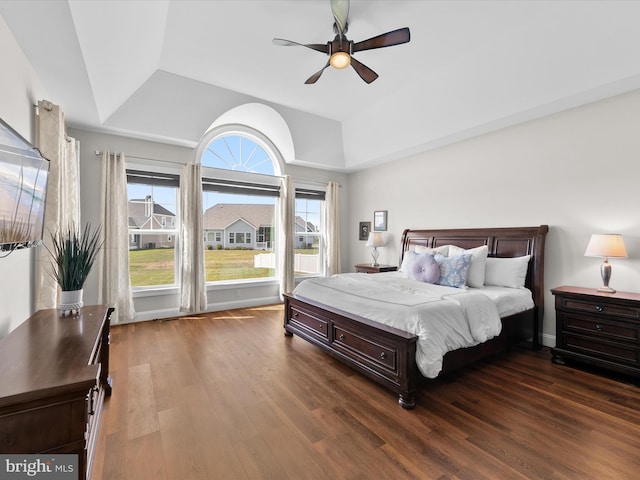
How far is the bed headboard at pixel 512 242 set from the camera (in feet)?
10.8

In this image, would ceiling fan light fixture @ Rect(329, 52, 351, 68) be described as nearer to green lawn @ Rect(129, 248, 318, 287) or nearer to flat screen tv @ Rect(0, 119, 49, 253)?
flat screen tv @ Rect(0, 119, 49, 253)

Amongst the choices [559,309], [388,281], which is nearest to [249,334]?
[388,281]

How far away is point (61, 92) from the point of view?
2.75 meters

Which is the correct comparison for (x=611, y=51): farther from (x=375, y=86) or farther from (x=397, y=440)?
(x=397, y=440)

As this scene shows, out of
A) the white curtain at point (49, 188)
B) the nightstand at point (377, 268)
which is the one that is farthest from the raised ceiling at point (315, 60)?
the nightstand at point (377, 268)

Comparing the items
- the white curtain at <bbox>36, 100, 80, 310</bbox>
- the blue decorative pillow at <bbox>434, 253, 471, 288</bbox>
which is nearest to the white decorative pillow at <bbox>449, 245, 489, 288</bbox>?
the blue decorative pillow at <bbox>434, 253, 471, 288</bbox>

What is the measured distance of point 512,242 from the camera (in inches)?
140

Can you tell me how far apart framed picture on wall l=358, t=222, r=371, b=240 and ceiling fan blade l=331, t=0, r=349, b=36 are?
3.60 m

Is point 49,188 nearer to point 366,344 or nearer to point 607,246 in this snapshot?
point 366,344

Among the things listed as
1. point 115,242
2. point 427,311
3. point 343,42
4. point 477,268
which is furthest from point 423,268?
point 115,242

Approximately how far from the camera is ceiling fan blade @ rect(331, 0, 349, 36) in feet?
7.83

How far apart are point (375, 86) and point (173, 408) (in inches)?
158

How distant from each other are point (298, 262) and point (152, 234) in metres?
2.56

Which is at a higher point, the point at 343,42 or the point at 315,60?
the point at 315,60
